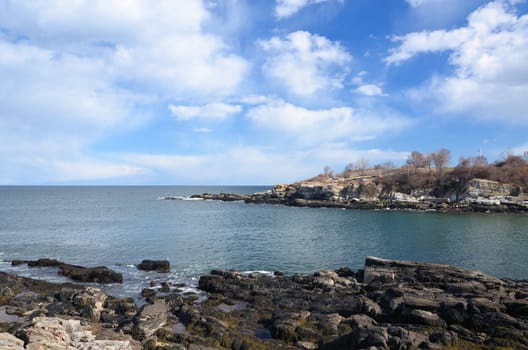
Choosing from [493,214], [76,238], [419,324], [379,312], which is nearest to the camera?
[419,324]

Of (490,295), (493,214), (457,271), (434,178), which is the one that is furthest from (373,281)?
(434,178)

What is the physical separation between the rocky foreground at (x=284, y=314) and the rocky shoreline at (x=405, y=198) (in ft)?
256

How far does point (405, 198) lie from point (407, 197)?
3.27 feet

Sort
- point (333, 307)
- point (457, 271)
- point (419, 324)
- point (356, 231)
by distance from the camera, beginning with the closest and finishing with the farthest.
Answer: point (419, 324)
point (333, 307)
point (457, 271)
point (356, 231)

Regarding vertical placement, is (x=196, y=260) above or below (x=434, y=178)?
below

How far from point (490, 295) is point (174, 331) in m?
19.7

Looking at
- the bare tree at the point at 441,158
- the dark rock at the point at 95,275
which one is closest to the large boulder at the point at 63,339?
the dark rock at the point at 95,275

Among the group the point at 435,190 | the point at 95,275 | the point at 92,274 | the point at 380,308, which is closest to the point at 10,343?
→ the point at 380,308

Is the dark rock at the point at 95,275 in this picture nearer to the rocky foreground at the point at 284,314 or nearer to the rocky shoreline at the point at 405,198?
the rocky foreground at the point at 284,314

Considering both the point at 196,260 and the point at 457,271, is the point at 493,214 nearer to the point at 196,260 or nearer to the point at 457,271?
the point at 457,271

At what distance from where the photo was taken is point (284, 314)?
2162 cm

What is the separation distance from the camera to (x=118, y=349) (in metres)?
15.0

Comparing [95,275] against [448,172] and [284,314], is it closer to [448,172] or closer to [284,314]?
[284,314]

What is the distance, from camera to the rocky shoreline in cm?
9701
